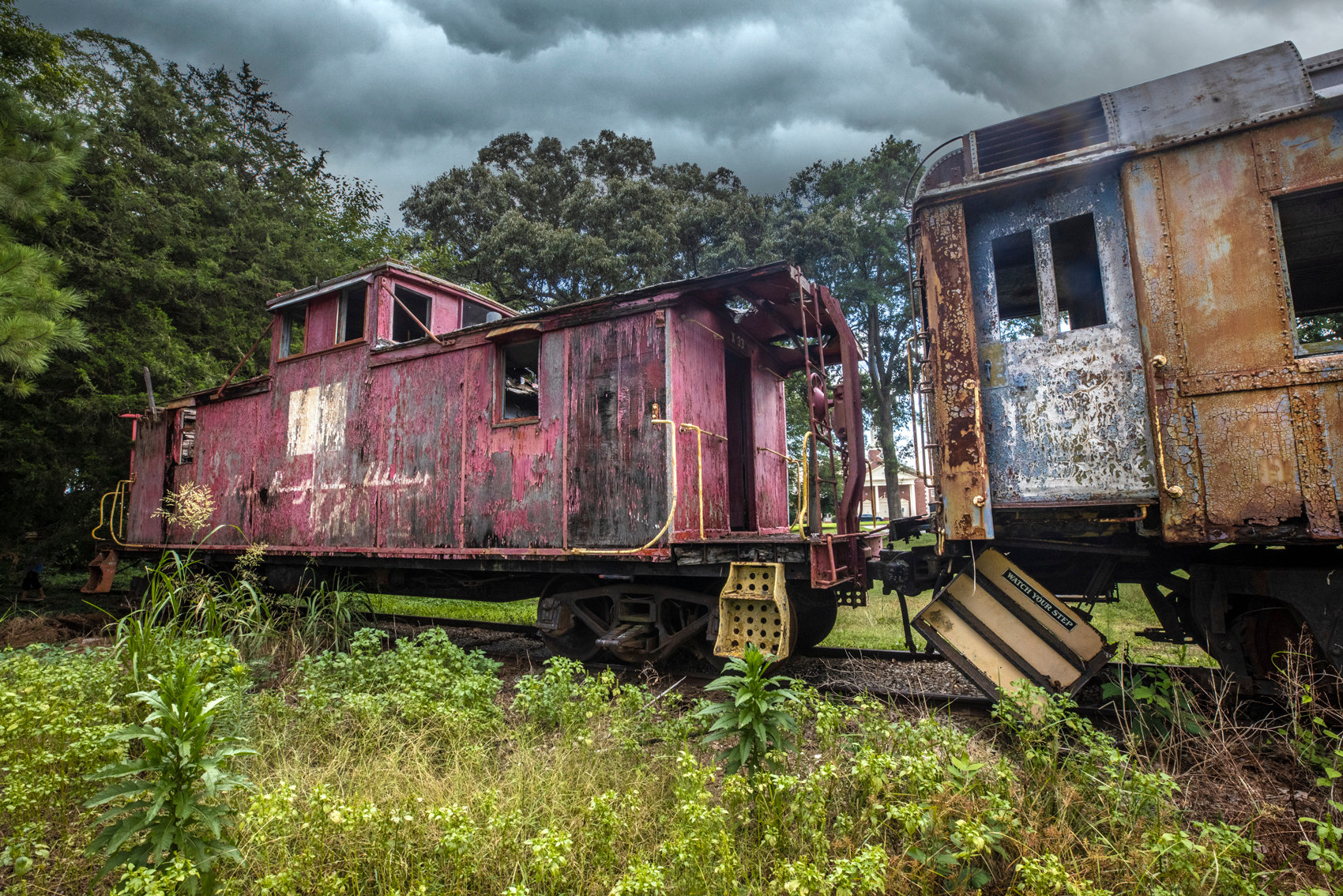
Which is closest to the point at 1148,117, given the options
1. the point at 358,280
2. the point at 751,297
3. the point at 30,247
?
the point at 751,297

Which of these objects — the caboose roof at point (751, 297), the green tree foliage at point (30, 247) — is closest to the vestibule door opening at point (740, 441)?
the caboose roof at point (751, 297)

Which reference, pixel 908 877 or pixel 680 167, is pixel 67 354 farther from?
pixel 680 167

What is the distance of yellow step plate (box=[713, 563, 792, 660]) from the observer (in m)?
4.93

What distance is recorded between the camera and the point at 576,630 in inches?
255

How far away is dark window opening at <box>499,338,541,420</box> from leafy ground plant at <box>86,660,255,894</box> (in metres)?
4.24

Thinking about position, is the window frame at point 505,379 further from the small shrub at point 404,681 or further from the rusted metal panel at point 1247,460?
the rusted metal panel at point 1247,460

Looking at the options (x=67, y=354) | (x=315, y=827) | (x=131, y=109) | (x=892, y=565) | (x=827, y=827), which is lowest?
(x=827, y=827)

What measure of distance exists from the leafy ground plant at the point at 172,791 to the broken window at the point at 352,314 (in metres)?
6.32

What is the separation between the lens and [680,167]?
24.4 m

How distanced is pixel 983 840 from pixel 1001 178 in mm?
4006

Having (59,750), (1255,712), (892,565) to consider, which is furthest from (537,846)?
(1255,712)

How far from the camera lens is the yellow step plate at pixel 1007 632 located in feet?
13.4

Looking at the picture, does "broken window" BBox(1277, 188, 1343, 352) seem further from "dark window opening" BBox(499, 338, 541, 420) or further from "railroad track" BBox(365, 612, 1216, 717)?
"dark window opening" BBox(499, 338, 541, 420)

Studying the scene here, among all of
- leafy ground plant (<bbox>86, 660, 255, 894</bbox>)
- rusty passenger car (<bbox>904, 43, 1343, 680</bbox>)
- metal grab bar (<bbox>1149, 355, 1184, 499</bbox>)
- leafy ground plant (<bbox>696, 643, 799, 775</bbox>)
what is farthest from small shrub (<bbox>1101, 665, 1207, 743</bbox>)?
leafy ground plant (<bbox>86, 660, 255, 894</bbox>)
